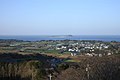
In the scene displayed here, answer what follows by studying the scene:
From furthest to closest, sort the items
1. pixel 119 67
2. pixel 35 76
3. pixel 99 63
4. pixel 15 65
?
pixel 15 65 → pixel 35 76 → pixel 119 67 → pixel 99 63

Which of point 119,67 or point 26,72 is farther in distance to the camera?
point 26,72

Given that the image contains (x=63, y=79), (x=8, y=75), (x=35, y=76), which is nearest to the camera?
(x=63, y=79)

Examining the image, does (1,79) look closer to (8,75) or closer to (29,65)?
(8,75)

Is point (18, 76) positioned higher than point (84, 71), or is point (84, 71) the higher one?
point (84, 71)

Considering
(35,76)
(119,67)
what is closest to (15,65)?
(35,76)

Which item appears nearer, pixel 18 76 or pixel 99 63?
pixel 99 63

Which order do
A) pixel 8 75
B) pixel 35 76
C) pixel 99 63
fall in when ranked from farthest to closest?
pixel 8 75 < pixel 35 76 < pixel 99 63

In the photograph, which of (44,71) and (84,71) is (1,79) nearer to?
(44,71)

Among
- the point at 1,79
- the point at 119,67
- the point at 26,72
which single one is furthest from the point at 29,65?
the point at 119,67

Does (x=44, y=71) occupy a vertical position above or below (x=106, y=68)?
below
